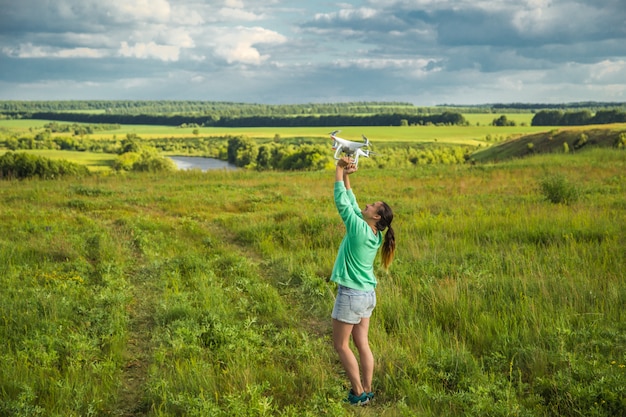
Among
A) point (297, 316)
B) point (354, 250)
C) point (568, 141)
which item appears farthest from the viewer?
point (568, 141)

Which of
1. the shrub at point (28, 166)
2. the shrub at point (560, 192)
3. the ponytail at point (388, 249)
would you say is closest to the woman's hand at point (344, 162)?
the ponytail at point (388, 249)

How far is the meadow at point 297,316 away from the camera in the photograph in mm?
5180

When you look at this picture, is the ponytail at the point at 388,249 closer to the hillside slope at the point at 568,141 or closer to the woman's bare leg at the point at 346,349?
the woman's bare leg at the point at 346,349

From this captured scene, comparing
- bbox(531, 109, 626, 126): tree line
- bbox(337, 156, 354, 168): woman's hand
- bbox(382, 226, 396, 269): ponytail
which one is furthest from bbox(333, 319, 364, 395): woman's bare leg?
bbox(531, 109, 626, 126): tree line

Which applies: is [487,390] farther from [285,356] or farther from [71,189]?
[71,189]

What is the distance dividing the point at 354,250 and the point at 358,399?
1.53 meters

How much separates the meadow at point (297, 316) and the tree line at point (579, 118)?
83893 mm

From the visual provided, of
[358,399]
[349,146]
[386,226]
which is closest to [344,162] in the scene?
[349,146]

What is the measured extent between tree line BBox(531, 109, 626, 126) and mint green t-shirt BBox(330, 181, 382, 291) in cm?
9319

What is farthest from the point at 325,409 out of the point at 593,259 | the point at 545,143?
the point at 545,143

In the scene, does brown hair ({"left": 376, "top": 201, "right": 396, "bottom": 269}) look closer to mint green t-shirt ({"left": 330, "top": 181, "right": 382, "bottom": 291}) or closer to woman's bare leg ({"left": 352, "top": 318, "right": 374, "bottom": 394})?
mint green t-shirt ({"left": 330, "top": 181, "right": 382, "bottom": 291})

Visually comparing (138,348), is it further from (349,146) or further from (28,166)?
(28,166)

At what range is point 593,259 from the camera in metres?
9.38

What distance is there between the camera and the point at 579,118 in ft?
325
